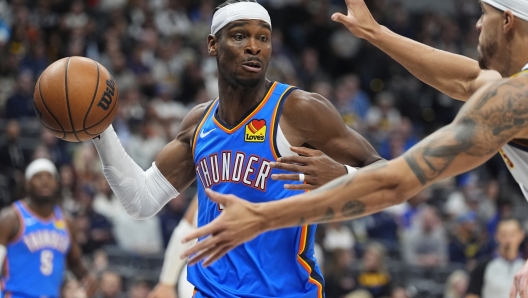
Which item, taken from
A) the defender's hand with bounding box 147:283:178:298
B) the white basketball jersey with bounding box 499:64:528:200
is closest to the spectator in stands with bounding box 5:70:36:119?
the defender's hand with bounding box 147:283:178:298

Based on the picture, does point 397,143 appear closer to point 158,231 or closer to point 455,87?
point 158,231

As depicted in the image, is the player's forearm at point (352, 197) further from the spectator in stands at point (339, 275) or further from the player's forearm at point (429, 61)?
the spectator in stands at point (339, 275)

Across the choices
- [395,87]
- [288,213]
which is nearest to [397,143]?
[395,87]

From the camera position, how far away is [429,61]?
5.12 m

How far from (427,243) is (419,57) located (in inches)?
353

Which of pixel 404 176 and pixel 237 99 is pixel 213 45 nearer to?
pixel 237 99

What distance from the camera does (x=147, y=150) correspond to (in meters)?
13.5

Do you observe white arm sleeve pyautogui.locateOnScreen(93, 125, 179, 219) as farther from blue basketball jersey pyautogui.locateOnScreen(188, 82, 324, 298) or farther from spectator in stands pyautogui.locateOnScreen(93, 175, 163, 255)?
spectator in stands pyautogui.locateOnScreen(93, 175, 163, 255)

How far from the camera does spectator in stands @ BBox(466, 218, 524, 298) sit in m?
8.58

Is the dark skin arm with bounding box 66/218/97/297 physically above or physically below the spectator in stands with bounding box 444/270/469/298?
above

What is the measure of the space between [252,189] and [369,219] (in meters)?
9.77

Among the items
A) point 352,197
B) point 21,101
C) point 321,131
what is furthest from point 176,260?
point 21,101

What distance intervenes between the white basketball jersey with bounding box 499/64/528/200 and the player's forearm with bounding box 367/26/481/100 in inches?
34.3

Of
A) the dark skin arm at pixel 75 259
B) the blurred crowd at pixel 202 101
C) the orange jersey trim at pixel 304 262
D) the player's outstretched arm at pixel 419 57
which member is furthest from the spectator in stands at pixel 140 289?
the player's outstretched arm at pixel 419 57
